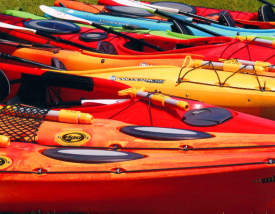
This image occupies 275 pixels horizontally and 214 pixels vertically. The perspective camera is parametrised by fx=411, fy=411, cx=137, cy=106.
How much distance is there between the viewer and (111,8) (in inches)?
283

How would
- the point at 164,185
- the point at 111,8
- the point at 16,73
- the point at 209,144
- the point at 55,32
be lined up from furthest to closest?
the point at 111,8
the point at 55,32
the point at 16,73
the point at 209,144
the point at 164,185

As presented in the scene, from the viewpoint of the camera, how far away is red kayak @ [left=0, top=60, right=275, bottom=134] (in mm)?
3404

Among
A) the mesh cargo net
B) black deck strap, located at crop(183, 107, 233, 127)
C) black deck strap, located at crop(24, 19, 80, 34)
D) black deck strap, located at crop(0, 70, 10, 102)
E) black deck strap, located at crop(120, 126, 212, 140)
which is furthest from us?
black deck strap, located at crop(24, 19, 80, 34)

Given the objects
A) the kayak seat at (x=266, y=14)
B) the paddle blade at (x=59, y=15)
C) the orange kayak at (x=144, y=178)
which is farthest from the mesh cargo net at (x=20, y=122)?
the kayak seat at (x=266, y=14)

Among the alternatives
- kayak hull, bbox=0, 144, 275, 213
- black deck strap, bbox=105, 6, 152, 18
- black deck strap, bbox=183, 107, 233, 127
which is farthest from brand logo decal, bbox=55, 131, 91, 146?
black deck strap, bbox=105, 6, 152, 18

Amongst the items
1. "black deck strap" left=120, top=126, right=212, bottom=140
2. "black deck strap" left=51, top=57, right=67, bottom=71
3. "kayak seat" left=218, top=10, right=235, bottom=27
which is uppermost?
"kayak seat" left=218, top=10, right=235, bottom=27

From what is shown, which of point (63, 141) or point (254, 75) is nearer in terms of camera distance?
point (63, 141)

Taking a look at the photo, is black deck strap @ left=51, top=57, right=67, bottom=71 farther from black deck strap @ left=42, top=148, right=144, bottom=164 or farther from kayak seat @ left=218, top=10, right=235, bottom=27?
kayak seat @ left=218, top=10, right=235, bottom=27

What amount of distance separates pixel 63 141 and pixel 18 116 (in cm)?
63

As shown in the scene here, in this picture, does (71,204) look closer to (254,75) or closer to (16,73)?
(16,73)

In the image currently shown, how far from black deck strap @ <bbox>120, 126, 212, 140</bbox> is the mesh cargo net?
31.2 inches

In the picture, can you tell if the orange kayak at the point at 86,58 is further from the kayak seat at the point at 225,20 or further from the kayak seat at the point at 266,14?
the kayak seat at the point at 266,14

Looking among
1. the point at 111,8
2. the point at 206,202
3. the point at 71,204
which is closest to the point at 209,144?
the point at 206,202

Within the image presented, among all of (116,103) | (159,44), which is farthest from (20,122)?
(159,44)
